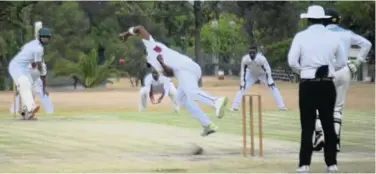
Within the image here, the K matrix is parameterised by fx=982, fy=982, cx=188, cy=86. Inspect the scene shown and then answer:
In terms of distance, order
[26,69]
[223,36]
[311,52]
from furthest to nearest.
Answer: [223,36] → [26,69] → [311,52]

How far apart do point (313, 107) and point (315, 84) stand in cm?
27

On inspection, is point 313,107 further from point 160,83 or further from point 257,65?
point 160,83

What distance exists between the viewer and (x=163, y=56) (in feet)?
45.5

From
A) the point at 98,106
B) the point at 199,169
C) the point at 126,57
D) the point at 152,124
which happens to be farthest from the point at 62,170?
the point at 126,57

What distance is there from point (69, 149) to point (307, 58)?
4410mm

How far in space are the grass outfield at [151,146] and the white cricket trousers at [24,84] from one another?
50 cm

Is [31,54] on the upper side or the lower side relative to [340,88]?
upper

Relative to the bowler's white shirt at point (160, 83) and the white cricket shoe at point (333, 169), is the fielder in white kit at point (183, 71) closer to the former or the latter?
the white cricket shoe at point (333, 169)

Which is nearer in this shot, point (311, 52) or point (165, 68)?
point (311, 52)

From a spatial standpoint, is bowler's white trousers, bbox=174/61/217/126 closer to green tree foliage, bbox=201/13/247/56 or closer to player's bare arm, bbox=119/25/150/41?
player's bare arm, bbox=119/25/150/41

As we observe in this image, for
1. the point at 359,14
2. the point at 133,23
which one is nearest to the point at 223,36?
the point at 133,23

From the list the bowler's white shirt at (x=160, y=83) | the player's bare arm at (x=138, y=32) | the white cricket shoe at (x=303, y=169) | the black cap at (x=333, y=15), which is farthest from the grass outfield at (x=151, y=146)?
the bowler's white shirt at (x=160, y=83)

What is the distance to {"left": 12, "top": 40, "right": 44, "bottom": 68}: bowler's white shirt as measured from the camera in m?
20.8

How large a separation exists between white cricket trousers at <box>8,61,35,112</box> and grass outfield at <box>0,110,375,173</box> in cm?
50
